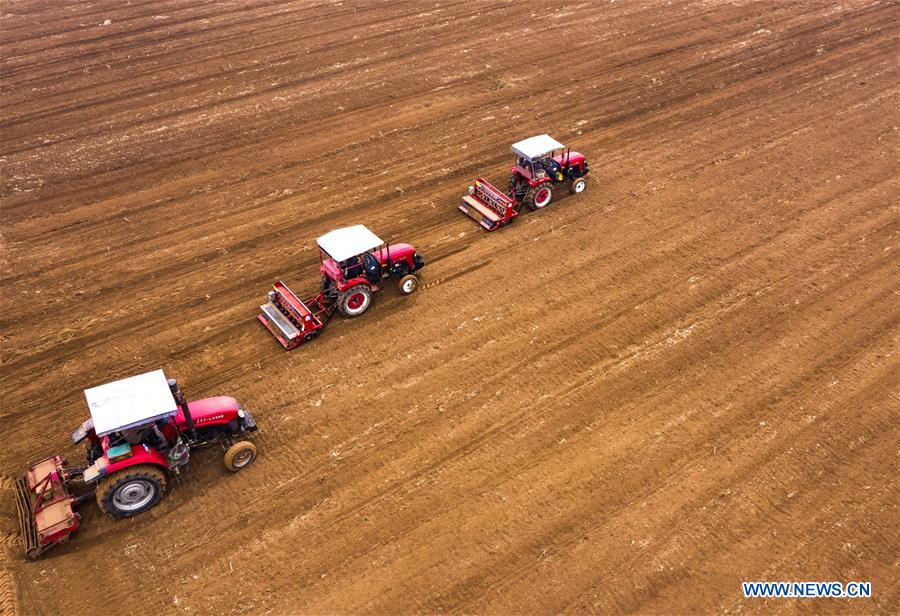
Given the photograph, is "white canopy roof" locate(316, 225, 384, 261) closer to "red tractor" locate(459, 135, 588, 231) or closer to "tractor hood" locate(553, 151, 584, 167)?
"red tractor" locate(459, 135, 588, 231)

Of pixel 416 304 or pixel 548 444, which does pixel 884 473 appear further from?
pixel 416 304


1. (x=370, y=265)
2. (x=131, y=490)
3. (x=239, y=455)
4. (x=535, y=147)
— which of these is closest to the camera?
(x=131, y=490)

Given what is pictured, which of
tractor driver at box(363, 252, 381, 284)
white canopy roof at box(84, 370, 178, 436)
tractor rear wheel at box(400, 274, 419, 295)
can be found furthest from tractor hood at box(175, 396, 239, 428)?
tractor rear wheel at box(400, 274, 419, 295)

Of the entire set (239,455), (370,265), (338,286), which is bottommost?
(239,455)

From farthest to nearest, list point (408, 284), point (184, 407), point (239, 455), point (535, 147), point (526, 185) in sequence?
1. point (526, 185)
2. point (535, 147)
3. point (408, 284)
4. point (239, 455)
5. point (184, 407)

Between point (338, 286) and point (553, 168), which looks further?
point (553, 168)

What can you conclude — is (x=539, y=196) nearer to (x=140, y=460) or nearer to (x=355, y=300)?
(x=355, y=300)

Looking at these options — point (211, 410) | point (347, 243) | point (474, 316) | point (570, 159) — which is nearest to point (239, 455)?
point (211, 410)
